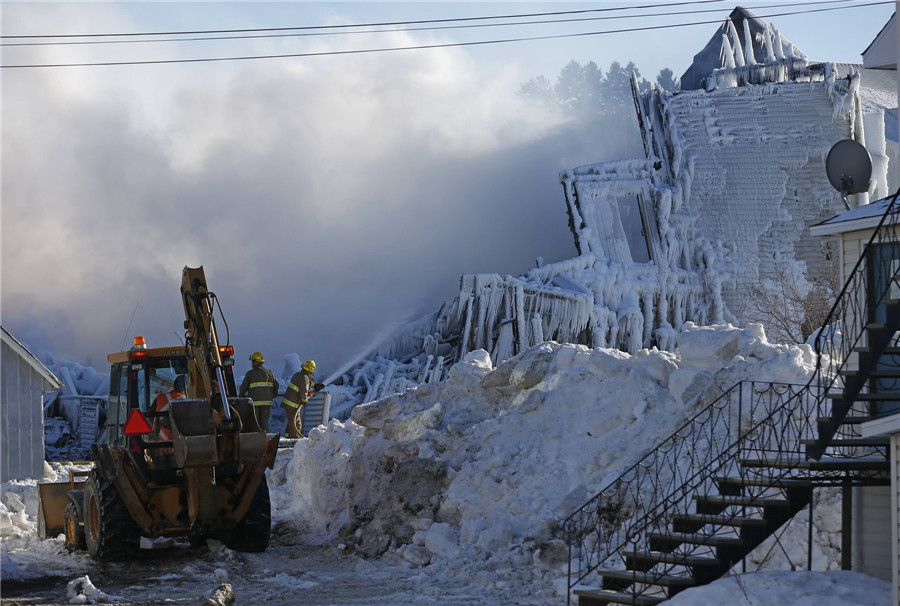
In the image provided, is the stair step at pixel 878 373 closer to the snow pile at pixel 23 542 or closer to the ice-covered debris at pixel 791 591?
the ice-covered debris at pixel 791 591

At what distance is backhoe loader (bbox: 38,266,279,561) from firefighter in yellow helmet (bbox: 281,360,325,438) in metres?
6.49

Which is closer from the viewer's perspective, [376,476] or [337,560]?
[337,560]

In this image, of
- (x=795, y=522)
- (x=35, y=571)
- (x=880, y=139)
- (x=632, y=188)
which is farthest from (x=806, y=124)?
(x=35, y=571)

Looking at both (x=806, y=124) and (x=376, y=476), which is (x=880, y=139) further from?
(x=376, y=476)

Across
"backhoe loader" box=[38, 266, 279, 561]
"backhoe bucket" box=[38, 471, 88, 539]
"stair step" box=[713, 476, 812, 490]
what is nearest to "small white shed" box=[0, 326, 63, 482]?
"backhoe bucket" box=[38, 471, 88, 539]

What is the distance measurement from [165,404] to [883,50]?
10.6 metres

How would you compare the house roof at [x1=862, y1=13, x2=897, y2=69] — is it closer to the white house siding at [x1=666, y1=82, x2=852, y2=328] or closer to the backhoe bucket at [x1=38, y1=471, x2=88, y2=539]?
the backhoe bucket at [x1=38, y1=471, x2=88, y2=539]

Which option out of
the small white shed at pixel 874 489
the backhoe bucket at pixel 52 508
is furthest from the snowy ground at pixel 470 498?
the small white shed at pixel 874 489

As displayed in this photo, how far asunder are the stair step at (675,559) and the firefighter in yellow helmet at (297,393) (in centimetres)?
1095

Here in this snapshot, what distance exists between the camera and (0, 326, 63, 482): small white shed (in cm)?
2039

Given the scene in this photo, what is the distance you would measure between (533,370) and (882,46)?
21.3ft

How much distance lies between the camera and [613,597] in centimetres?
933

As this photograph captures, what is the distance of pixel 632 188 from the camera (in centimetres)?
3103

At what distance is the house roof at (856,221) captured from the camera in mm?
10203
